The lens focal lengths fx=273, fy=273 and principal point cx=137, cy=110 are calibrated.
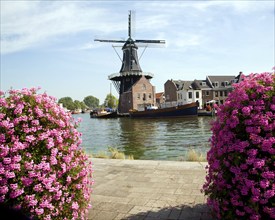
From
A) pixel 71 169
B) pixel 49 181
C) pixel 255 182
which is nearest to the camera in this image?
pixel 255 182

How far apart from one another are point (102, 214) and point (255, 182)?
8.61 feet

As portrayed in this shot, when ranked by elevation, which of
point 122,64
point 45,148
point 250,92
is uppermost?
point 122,64

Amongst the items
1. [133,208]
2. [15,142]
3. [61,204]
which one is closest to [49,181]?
[61,204]

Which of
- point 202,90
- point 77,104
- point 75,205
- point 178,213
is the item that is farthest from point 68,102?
point 75,205

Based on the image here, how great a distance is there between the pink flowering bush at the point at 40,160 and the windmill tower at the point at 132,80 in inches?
2155

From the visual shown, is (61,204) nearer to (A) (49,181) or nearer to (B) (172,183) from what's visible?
(A) (49,181)

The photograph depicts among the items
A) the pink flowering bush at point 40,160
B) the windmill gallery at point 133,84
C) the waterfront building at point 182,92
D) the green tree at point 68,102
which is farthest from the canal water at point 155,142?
the green tree at point 68,102

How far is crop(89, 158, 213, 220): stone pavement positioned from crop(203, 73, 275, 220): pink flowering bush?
118 centimetres

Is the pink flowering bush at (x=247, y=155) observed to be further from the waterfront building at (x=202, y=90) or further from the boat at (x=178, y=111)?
the waterfront building at (x=202, y=90)

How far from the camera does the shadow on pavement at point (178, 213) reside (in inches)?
168

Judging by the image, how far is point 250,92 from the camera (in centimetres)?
333

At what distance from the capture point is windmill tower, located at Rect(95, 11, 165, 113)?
58031 millimetres

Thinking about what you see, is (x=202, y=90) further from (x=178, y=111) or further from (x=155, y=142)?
(x=155, y=142)

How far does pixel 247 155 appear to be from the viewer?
10.1 ft
